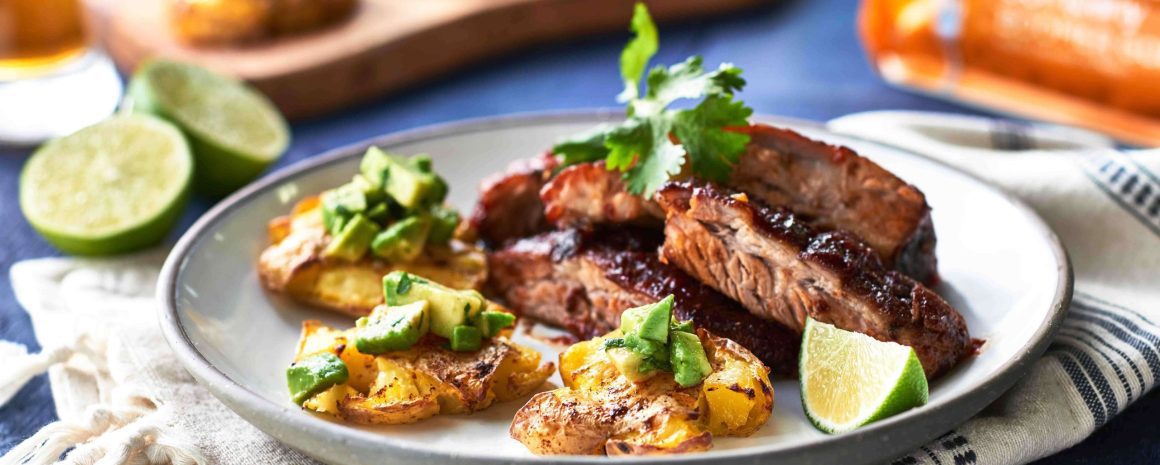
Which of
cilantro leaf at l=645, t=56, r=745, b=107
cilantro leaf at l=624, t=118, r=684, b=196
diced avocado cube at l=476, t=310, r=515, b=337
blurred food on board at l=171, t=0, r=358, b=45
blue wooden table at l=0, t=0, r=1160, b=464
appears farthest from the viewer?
blurred food on board at l=171, t=0, r=358, b=45

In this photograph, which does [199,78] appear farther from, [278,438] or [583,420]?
[583,420]

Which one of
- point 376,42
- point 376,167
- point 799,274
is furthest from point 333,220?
point 376,42

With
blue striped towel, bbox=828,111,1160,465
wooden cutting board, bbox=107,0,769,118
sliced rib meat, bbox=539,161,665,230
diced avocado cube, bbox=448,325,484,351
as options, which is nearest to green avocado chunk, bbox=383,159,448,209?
sliced rib meat, bbox=539,161,665,230

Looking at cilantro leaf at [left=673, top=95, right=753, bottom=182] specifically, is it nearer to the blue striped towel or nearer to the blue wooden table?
the blue striped towel

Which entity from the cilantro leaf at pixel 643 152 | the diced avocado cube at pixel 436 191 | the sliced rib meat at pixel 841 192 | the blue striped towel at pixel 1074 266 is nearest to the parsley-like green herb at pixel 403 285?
the diced avocado cube at pixel 436 191

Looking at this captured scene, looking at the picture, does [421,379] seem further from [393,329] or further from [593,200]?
[593,200]
